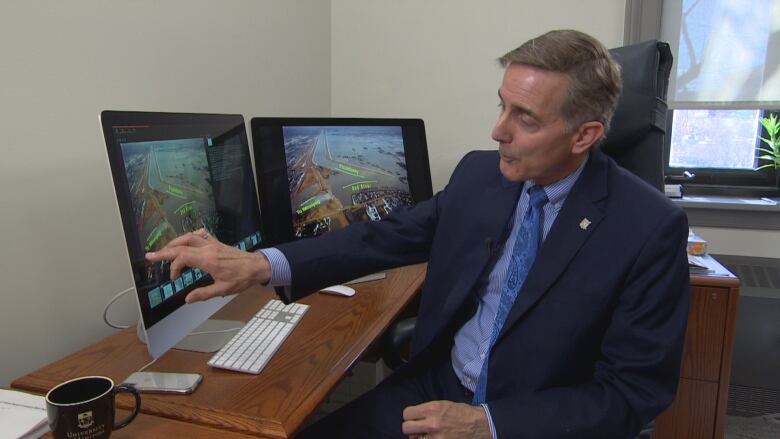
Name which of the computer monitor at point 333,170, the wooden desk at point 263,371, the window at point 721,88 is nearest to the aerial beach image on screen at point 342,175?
the computer monitor at point 333,170

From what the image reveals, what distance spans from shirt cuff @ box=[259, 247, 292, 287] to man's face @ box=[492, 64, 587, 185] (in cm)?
52

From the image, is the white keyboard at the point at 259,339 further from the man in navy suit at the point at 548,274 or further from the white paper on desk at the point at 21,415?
the white paper on desk at the point at 21,415

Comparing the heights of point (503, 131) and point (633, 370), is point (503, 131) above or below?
above

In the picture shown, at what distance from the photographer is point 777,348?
7.20ft

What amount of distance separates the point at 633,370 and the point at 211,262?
0.84 meters

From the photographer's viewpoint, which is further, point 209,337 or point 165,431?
point 209,337

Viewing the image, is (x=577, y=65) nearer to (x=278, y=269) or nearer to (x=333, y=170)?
(x=278, y=269)

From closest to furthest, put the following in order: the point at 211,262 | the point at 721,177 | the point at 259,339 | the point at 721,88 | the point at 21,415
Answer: the point at 21,415 < the point at 211,262 < the point at 259,339 < the point at 721,88 < the point at 721,177

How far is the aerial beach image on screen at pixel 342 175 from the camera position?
5.51ft

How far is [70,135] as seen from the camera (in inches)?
47.6

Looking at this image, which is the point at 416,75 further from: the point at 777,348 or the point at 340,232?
the point at 777,348

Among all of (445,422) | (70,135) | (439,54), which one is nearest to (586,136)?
(445,422)

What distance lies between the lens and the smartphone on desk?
968 millimetres

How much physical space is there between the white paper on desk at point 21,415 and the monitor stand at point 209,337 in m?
0.23
